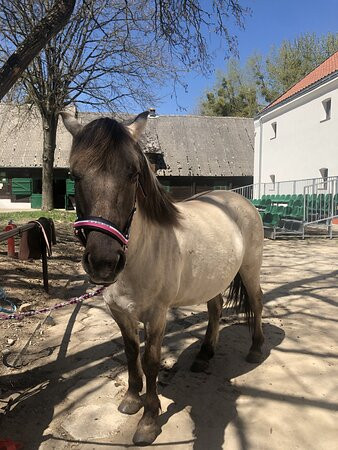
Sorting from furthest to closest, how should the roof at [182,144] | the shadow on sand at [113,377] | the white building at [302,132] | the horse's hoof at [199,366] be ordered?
the roof at [182,144], the white building at [302,132], the horse's hoof at [199,366], the shadow on sand at [113,377]

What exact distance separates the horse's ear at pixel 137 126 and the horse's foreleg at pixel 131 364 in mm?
1208

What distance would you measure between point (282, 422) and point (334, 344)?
4.84 feet

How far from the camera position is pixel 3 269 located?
5.79m

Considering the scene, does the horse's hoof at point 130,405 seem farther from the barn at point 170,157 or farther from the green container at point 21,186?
the green container at point 21,186

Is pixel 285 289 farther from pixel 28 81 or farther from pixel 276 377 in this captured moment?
pixel 28 81

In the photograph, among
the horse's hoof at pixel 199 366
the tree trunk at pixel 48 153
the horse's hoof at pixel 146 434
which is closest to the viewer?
the horse's hoof at pixel 146 434

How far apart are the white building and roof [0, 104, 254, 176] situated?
178 inches

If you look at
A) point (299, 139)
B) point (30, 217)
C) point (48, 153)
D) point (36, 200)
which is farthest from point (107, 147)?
point (36, 200)

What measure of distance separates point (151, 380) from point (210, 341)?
1.06 meters

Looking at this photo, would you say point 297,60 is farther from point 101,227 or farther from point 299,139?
point 101,227

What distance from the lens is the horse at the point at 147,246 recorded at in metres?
1.63

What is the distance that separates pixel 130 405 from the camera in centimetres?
257

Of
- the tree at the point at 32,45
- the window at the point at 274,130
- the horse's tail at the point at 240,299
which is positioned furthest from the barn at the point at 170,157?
the horse's tail at the point at 240,299

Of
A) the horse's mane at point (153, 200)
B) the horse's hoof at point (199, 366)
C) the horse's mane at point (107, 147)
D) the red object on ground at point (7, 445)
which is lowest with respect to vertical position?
the horse's hoof at point (199, 366)
